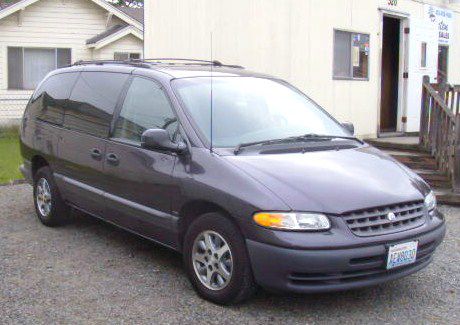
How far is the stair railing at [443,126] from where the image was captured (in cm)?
868

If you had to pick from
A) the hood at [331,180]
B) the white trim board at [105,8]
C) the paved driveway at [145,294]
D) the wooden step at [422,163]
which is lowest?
the paved driveway at [145,294]

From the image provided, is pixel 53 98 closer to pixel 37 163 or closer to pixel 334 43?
pixel 37 163

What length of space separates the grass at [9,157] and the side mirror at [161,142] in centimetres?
580

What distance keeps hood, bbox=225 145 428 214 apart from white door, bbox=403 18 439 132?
8.33 m

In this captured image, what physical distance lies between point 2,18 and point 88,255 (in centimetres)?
1442

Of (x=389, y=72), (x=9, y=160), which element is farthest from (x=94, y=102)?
(x=389, y=72)

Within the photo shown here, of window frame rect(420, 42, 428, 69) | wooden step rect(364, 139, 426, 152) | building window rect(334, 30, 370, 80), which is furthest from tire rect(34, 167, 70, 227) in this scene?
window frame rect(420, 42, 428, 69)

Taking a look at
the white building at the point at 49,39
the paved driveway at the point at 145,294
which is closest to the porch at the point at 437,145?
the paved driveway at the point at 145,294

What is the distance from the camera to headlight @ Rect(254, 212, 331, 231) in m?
4.18

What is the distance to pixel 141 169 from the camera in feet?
17.4

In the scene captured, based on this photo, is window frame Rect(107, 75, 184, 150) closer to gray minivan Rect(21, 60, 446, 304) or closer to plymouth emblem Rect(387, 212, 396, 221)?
gray minivan Rect(21, 60, 446, 304)

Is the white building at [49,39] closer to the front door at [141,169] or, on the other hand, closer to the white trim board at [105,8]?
the white trim board at [105,8]

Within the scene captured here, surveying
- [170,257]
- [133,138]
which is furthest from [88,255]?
[133,138]

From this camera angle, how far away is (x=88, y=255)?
235 inches
